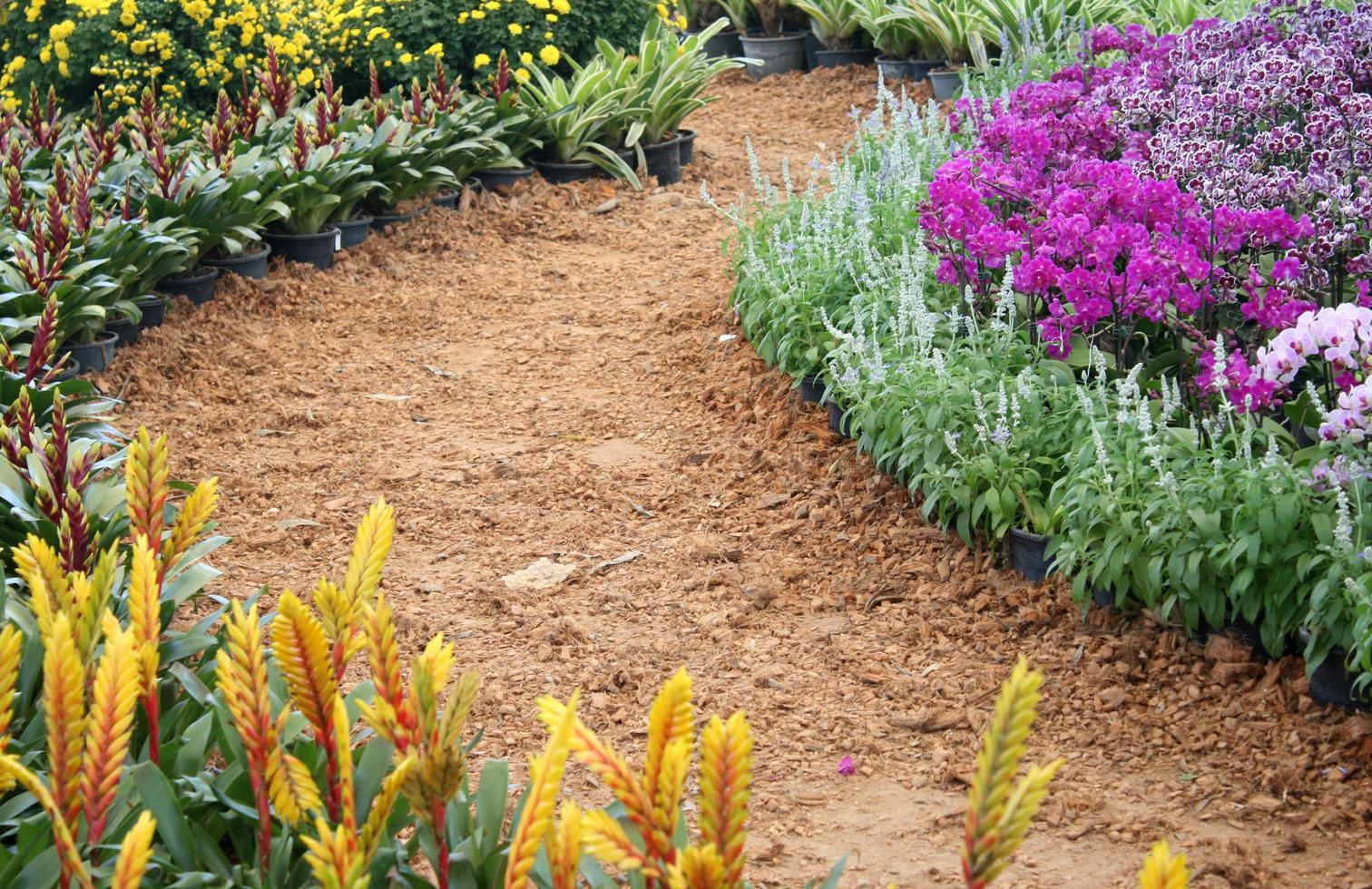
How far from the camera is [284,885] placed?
1.96 metres

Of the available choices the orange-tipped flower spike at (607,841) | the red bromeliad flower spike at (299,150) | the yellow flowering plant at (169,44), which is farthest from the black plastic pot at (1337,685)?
the yellow flowering plant at (169,44)

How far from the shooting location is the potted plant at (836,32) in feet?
34.9

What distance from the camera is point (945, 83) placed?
31.2ft

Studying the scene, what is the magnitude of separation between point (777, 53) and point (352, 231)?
204 inches

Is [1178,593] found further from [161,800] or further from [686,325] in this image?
[686,325]

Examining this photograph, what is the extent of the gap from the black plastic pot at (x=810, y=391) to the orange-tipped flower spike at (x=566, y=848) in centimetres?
354

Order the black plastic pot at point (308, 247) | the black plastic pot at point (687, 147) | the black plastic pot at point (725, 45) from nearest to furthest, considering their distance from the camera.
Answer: the black plastic pot at point (308, 247), the black plastic pot at point (687, 147), the black plastic pot at point (725, 45)

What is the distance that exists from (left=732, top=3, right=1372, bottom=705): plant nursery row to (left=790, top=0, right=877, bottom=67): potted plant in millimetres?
5019

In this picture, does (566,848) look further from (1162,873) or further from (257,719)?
(1162,873)

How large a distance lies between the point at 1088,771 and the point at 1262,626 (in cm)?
53

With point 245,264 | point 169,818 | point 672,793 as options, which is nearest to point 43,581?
point 169,818

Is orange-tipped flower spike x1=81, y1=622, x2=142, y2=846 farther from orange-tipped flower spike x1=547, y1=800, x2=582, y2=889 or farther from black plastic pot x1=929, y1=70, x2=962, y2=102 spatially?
black plastic pot x1=929, y1=70, x2=962, y2=102

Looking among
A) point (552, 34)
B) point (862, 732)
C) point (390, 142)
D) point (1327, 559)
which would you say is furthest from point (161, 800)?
point (552, 34)

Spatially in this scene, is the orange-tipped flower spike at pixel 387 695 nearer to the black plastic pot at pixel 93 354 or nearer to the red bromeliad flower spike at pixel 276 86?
the black plastic pot at pixel 93 354
